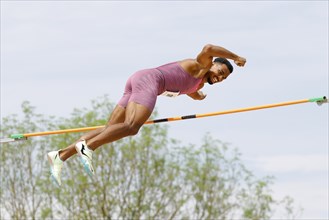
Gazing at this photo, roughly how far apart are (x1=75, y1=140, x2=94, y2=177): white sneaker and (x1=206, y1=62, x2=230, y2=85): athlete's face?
1606mm

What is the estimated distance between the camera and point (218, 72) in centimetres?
945

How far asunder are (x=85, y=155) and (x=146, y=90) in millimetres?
943

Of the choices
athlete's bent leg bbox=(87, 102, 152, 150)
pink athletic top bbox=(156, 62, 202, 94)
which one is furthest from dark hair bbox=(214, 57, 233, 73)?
athlete's bent leg bbox=(87, 102, 152, 150)

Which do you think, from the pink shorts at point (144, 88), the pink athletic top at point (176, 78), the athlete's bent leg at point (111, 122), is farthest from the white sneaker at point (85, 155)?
the pink athletic top at point (176, 78)

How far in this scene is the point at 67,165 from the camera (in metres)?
22.2

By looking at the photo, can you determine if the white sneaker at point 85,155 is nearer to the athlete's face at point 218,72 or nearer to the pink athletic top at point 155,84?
the pink athletic top at point 155,84

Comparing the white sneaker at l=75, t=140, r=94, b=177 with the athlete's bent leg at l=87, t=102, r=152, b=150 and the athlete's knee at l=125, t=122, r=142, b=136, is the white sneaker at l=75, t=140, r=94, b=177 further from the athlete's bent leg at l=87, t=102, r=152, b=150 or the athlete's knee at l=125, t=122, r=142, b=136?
the athlete's knee at l=125, t=122, r=142, b=136

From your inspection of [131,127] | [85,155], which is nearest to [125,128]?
[131,127]

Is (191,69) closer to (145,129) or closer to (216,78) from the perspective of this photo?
(216,78)

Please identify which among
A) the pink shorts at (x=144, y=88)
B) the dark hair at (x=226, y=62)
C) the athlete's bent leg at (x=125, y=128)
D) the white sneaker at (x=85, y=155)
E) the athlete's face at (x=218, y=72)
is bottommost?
the white sneaker at (x=85, y=155)

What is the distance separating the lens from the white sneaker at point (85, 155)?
8.50m

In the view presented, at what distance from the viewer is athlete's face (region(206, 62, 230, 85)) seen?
9.45 meters

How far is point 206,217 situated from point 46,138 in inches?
177

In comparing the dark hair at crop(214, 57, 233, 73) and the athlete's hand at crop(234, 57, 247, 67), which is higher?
the dark hair at crop(214, 57, 233, 73)
